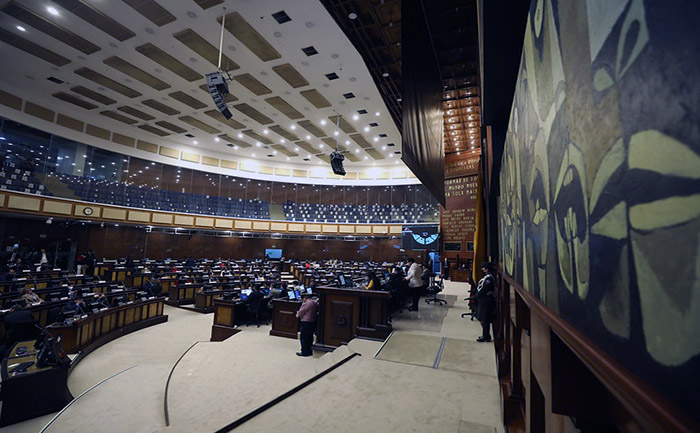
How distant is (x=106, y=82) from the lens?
12.5 m

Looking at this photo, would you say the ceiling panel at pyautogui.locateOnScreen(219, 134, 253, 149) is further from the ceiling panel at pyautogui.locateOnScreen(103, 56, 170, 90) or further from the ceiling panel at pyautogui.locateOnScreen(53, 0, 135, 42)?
the ceiling panel at pyautogui.locateOnScreen(53, 0, 135, 42)

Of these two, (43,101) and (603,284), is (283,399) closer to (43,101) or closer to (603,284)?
(603,284)

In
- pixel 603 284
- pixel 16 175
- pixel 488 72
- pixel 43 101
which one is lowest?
pixel 603 284

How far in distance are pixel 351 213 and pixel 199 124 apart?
11962 millimetres

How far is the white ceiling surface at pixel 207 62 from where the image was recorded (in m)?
8.65

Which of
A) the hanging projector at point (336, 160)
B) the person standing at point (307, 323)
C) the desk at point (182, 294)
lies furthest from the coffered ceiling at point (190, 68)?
the desk at point (182, 294)

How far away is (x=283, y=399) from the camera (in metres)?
3.06

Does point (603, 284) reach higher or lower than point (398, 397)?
higher

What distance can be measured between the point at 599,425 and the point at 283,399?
2.81 metres

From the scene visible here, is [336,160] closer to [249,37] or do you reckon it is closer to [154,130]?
[249,37]

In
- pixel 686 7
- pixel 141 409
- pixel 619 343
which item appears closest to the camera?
pixel 686 7

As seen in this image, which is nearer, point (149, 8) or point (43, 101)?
point (149, 8)

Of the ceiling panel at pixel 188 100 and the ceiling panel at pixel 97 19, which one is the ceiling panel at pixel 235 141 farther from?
the ceiling panel at pixel 97 19

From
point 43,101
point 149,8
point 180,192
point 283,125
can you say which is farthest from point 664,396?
point 180,192
